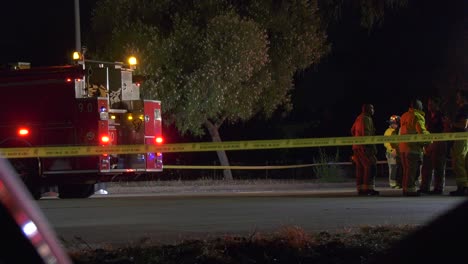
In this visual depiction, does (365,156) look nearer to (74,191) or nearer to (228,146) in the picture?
(228,146)

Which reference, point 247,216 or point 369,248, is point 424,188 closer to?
point 247,216

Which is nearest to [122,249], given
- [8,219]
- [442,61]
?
[8,219]

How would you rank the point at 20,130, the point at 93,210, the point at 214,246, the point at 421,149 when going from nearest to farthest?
the point at 214,246 < the point at 93,210 < the point at 421,149 < the point at 20,130

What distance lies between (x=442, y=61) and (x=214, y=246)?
25741 mm

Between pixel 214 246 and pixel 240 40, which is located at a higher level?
pixel 240 40

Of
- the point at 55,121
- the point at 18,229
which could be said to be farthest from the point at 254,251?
the point at 55,121

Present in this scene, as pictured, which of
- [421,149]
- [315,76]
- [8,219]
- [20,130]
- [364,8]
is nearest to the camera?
[8,219]

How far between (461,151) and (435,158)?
1.70ft

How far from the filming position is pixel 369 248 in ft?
24.6

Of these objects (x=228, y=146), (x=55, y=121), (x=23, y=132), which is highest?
(x=55, y=121)

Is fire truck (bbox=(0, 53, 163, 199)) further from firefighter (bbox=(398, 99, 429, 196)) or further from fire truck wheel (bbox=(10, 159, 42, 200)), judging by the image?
firefighter (bbox=(398, 99, 429, 196))

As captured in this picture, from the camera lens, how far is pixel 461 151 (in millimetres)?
13875

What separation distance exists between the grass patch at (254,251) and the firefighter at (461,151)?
20.4 ft

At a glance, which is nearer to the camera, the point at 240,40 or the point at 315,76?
the point at 240,40
